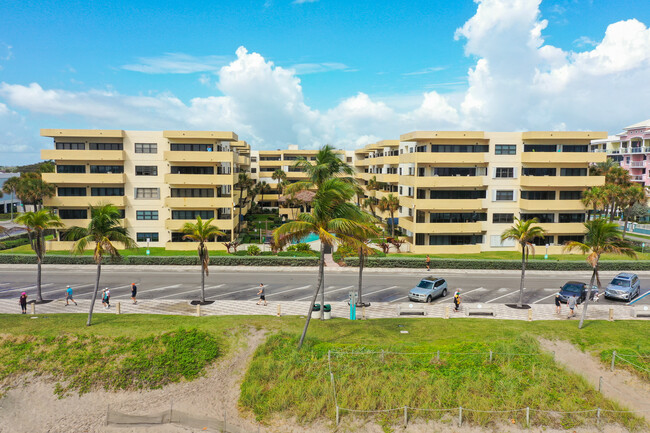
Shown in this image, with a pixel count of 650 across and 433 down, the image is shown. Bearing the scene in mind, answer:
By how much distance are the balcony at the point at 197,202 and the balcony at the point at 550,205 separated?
124ft

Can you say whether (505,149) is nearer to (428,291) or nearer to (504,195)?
(504,195)

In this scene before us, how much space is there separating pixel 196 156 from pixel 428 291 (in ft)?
115

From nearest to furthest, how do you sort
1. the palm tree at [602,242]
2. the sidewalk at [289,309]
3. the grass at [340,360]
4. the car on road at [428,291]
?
the grass at [340,360]
the palm tree at [602,242]
the sidewalk at [289,309]
the car on road at [428,291]

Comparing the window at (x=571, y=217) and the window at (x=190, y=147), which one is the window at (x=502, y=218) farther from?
the window at (x=190, y=147)

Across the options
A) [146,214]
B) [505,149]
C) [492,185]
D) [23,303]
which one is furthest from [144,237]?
[505,149]

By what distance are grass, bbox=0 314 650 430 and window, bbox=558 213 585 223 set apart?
3151 centimetres

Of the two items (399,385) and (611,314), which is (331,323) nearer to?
(399,385)

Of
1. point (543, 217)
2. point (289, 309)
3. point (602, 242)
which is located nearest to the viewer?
point (602, 242)

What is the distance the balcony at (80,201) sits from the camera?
179 ft

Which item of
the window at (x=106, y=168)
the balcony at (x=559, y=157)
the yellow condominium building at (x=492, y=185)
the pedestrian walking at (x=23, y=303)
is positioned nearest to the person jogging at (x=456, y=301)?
the yellow condominium building at (x=492, y=185)

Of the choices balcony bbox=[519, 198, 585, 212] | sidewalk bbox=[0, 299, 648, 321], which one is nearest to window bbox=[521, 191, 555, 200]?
balcony bbox=[519, 198, 585, 212]

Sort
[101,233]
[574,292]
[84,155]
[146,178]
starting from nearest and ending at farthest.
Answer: [101,233] < [574,292] < [84,155] < [146,178]

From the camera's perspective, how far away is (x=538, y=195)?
56312 millimetres

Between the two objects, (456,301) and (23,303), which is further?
(456,301)
